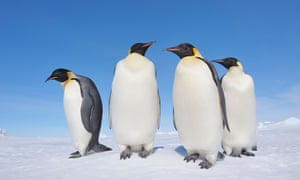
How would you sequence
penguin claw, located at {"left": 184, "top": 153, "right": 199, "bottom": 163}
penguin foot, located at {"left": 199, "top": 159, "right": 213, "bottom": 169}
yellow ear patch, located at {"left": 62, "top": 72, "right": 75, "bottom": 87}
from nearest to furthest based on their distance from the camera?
1. penguin foot, located at {"left": 199, "top": 159, "right": 213, "bottom": 169}
2. penguin claw, located at {"left": 184, "top": 153, "right": 199, "bottom": 163}
3. yellow ear patch, located at {"left": 62, "top": 72, "right": 75, "bottom": 87}

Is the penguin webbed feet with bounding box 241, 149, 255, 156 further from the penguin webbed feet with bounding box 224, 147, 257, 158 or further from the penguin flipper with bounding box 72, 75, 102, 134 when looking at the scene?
the penguin flipper with bounding box 72, 75, 102, 134

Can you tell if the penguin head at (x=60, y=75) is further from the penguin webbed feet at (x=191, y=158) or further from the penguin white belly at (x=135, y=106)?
the penguin webbed feet at (x=191, y=158)

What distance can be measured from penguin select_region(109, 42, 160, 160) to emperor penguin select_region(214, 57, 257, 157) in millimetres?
1192

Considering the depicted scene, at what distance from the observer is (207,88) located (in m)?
3.52

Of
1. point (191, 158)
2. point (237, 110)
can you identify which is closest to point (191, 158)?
point (191, 158)

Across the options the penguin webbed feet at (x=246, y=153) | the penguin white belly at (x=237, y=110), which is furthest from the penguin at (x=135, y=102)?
the penguin webbed feet at (x=246, y=153)

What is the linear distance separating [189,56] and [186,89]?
0.44 m

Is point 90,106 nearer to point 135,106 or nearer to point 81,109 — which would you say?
point 81,109

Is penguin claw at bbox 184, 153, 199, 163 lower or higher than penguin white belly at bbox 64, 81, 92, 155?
lower

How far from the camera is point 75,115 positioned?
477cm

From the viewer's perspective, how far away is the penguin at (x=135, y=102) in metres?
3.90

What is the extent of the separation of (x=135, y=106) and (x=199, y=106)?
843mm

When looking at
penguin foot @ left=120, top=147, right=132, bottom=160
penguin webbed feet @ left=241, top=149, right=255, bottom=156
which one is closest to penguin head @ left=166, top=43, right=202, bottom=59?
penguin foot @ left=120, top=147, right=132, bottom=160

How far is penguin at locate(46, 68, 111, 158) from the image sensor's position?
4.74 meters
